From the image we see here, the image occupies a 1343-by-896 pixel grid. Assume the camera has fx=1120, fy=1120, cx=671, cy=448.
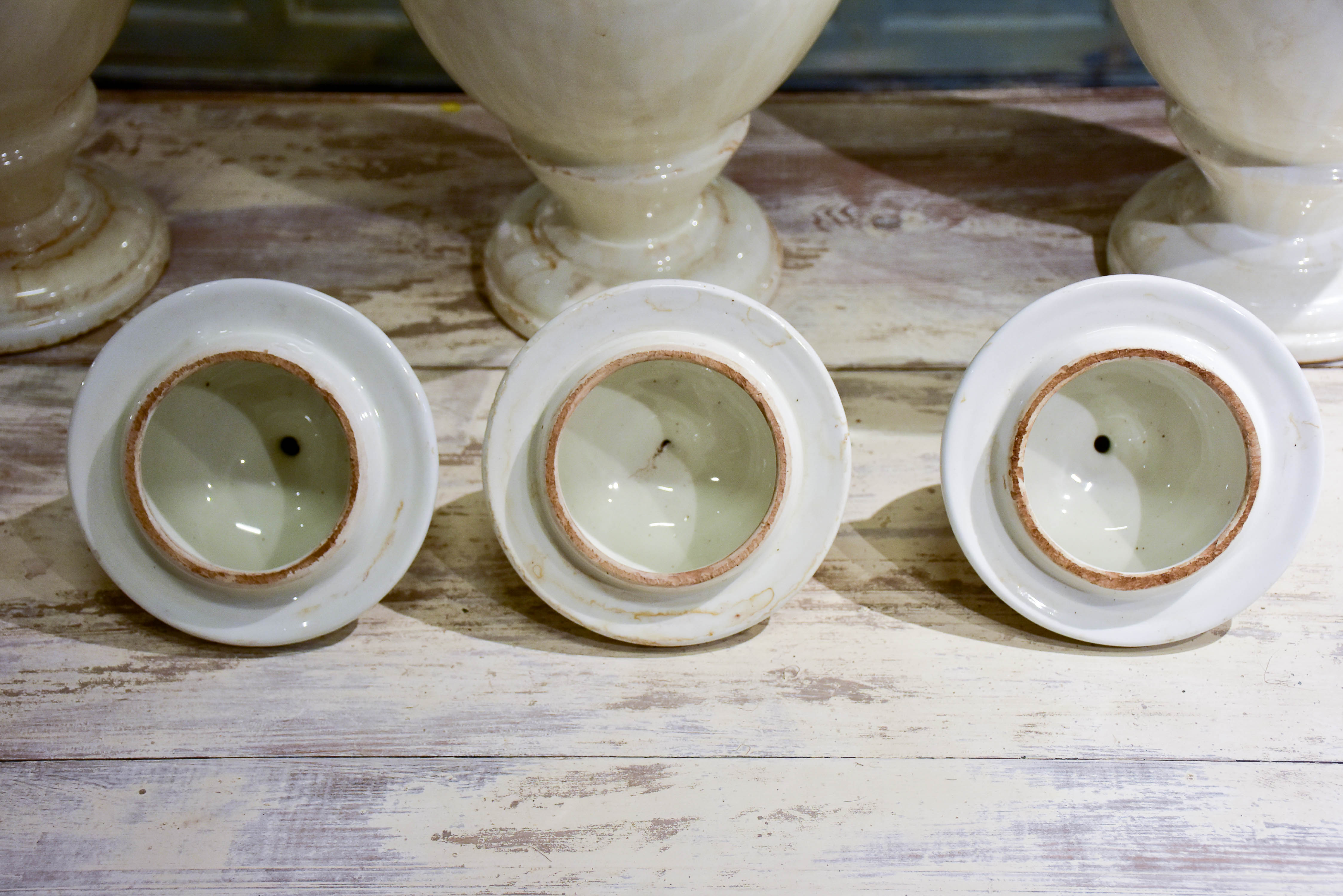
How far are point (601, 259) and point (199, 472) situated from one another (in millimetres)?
487

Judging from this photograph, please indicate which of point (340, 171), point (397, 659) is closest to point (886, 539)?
point (397, 659)

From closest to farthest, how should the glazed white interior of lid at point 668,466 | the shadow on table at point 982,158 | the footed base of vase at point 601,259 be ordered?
the glazed white interior of lid at point 668,466
the footed base of vase at point 601,259
the shadow on table at point 982,158

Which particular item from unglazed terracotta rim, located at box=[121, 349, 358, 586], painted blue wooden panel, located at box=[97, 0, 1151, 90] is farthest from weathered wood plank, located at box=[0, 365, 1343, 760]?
painted blue wooden panel, located at box=[97, 0, 1151, 90]

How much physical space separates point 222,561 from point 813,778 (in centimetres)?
54

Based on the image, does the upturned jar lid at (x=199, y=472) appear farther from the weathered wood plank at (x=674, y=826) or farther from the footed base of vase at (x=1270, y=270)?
the footed base of vase at (x=1270, y=270)

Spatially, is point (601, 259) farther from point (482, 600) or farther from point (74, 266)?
point (74, 266)

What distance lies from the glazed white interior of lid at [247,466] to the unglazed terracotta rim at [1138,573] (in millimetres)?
569

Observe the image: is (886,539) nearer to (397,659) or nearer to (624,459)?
(624,459)

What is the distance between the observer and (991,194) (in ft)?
4.76

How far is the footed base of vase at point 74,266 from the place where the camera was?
49.4 inches

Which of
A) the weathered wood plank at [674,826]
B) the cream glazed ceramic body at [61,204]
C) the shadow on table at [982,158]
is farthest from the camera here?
the shadow on table at [982,158]

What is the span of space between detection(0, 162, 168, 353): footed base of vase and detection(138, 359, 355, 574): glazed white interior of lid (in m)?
0.40

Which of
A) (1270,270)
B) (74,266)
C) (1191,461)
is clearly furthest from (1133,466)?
(74,266)

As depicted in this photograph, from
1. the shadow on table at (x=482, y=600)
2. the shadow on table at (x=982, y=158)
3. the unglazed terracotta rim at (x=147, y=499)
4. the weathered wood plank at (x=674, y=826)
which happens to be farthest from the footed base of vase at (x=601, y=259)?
the weathered wood plank at (x=674, y=826)
